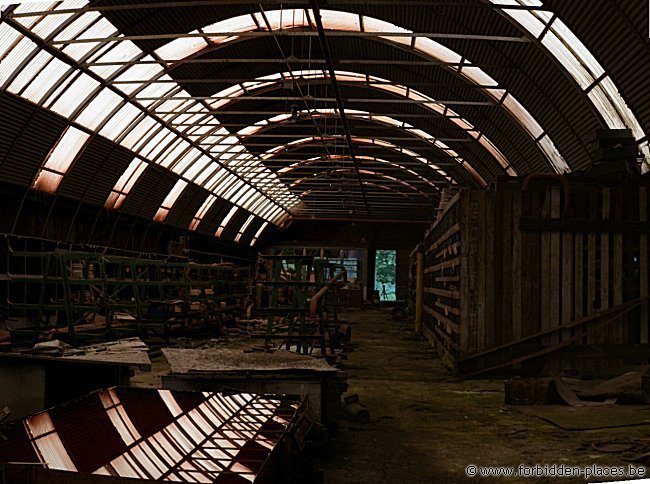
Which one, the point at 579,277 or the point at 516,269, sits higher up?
the point at 516,269

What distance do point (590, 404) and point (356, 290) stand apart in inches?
1339

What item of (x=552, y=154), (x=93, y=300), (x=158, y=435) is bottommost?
(x=158, y=435)

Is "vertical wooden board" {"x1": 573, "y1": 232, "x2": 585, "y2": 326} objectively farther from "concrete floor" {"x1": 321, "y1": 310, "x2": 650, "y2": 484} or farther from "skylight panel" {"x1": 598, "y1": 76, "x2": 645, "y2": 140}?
"skylight panel" {"x1": 598, "y1": 76, "x2": 645, "y2": 140}

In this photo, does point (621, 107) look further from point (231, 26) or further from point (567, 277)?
point (231, 26)

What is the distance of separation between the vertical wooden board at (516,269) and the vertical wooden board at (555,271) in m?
0.52

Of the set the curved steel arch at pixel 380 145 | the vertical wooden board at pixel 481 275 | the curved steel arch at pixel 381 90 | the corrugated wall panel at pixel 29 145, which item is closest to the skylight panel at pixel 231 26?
the curved steel arch at pixel 381 90

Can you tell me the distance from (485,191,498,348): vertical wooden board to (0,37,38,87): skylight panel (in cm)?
1143

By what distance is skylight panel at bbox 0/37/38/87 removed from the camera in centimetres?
1617

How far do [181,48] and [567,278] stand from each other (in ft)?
44.9

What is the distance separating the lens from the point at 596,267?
38.6 feet

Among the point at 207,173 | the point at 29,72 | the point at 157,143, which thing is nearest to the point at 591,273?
the point at 29,72

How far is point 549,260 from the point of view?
38.5 feet

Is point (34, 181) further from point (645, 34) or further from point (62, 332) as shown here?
point (645, 34)

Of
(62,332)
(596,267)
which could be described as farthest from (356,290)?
(596,267)
